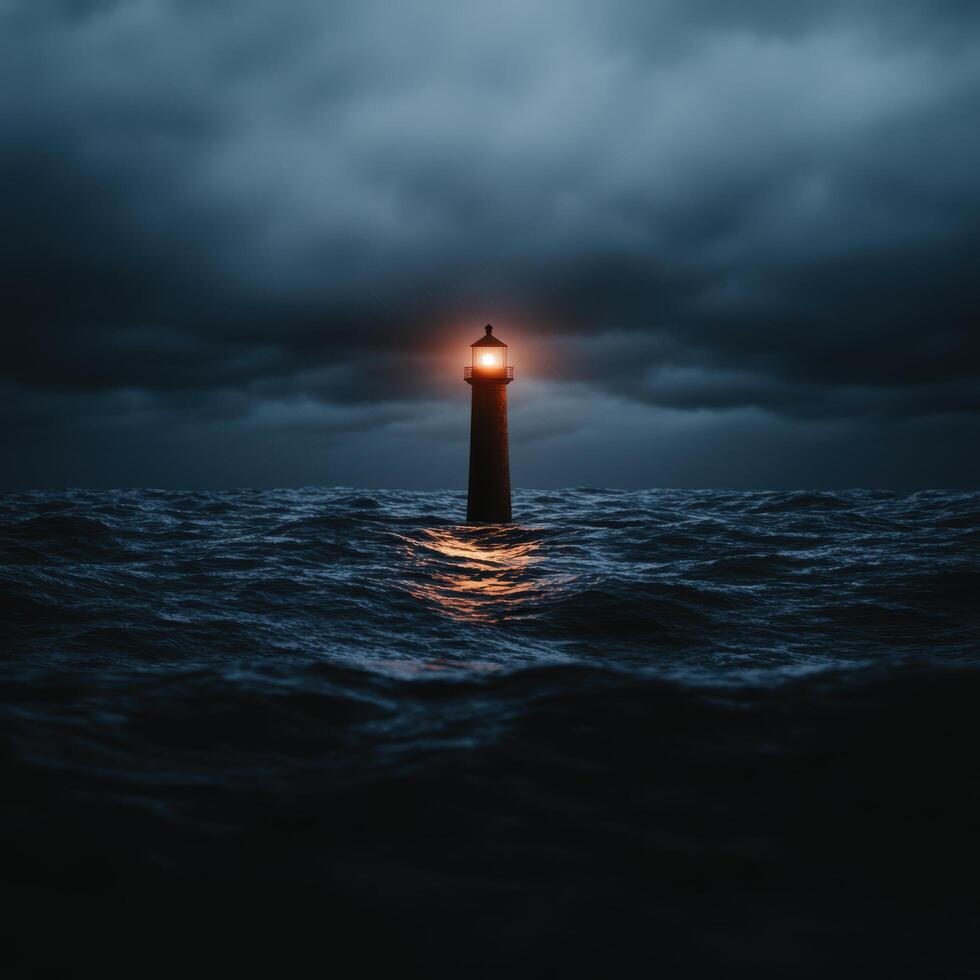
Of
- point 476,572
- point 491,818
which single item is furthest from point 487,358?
point 491,818

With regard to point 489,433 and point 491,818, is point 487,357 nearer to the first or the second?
point 489,433

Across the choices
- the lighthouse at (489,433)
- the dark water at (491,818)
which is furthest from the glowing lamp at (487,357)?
the dark water at (491,818)

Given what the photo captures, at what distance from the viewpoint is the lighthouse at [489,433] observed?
2444 cm

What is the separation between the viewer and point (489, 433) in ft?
81.7

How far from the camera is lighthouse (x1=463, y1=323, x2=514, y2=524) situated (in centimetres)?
2444

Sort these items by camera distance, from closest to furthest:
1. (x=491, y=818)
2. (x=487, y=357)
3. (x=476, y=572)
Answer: (x=491, y=818)
(x=476, y=572)
(x=487, y=357)

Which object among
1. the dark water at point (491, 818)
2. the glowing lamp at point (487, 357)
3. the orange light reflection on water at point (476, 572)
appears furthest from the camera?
the glowing lamp at point (487, 357)

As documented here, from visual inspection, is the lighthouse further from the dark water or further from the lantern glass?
the dark water

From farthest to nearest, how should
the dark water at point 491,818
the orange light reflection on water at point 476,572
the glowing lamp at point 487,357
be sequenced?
the glowing lamp at point 487,357
the orange light reflection on water at point 476,572
the dark water at point 491,818

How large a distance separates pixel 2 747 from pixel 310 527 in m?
17.6

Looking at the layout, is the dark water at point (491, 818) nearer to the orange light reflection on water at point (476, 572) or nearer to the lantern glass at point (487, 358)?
the orange light reflection on water at point (476, 572)

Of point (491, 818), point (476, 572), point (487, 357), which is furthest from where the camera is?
point (487, 357)

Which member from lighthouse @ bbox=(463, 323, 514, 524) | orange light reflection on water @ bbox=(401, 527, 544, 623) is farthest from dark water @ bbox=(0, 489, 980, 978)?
lighthouse @ bbox=(463, 323, 514, 524)

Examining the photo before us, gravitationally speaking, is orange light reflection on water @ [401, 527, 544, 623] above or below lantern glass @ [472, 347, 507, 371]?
below
